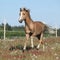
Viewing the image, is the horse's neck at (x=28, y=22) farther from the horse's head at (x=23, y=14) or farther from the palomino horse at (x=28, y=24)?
the horse's head at (x=23, y=14)

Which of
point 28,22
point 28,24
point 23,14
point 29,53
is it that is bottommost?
point 29,53

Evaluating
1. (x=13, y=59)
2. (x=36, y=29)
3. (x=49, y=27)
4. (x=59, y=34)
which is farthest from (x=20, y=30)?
(x=13, y=59)

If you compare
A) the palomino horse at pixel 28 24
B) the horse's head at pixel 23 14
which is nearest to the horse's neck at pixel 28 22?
the palomino horse at pixel 28 24

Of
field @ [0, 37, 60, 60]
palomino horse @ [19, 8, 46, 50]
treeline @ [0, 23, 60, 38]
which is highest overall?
palomino horse @ [19, 8, 46, 50]

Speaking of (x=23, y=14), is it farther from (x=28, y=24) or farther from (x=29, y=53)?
(x=29, y=53)

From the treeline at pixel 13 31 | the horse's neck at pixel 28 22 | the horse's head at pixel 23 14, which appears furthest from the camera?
the treeline at pixel 13 31

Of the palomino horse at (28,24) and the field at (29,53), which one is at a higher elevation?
the palomino horse at (28,24)

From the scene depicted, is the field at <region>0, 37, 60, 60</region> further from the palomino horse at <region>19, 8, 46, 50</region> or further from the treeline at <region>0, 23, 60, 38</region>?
the treeline at <region>0, 23, 60, 38</region>

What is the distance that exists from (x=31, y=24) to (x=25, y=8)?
0.96 meters

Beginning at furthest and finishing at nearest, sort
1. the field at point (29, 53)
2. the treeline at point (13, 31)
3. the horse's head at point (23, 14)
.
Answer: the treeline at point (13, 31), the horse's head at point (23, 14), the field at point (29, 53)

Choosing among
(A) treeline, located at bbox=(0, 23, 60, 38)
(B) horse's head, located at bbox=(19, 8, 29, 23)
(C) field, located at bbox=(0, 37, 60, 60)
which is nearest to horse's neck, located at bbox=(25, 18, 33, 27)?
(B) horse's head, located at bbox=(19, 8, 29, 23)

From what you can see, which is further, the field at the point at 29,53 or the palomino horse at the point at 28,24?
the palomino horse at the point at 28,24

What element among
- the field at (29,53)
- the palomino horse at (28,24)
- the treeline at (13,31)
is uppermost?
the palomino horse at (28,24)

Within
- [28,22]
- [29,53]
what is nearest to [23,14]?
[28,22]
